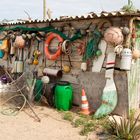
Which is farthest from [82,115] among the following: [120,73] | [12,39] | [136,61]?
[12,39]

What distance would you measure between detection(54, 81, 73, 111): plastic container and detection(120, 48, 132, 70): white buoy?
187 centimetres

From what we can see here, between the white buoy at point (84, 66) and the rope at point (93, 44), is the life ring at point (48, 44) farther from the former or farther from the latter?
the rope at point (93, 44)

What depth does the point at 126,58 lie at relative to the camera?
24.5ft

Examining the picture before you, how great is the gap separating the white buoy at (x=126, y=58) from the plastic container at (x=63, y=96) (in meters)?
1.87

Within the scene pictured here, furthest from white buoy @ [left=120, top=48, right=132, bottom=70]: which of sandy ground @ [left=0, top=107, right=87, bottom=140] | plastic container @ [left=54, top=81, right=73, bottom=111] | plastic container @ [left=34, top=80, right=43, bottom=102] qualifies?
plastic container @ [left=34, top=80, right=43, bottom=102]

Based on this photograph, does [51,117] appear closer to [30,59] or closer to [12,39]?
[30,59]

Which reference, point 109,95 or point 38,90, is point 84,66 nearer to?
point 109,95

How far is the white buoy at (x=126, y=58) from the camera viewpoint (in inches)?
294

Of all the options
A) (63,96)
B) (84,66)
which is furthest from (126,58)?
(63,96)

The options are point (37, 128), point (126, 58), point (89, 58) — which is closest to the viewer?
point (37, 128)

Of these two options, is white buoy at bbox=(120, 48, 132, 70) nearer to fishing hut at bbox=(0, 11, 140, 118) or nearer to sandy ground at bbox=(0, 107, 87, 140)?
fishing hut at bbox=(0, 11, 140, 118)

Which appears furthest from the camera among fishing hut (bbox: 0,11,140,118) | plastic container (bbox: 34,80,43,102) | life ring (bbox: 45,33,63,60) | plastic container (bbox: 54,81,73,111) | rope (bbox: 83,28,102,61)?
plastic container (bbox: 34,80,43,102)

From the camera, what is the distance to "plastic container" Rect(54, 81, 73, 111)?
27.8 ft

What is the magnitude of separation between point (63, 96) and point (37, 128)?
5.39ft
